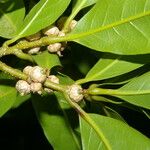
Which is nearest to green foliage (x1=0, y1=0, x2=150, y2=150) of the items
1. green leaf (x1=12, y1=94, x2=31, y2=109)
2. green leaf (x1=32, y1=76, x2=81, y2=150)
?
green leaf (x1=32, y1=76, x2=81, y2=150)

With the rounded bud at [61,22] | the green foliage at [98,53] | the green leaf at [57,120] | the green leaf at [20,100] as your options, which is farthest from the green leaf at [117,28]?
the green leaf at [20,100]

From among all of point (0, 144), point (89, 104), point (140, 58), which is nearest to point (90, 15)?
point (140, 58)

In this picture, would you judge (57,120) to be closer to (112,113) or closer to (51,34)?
(112,113)

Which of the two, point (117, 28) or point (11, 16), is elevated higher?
point (11, 16)

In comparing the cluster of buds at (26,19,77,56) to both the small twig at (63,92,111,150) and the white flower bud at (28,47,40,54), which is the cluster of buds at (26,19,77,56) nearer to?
the white flower bud at (28,47,40,54)

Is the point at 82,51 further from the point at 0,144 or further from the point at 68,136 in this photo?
the point at 0,144

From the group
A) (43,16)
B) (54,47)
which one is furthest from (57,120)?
(43,16)
